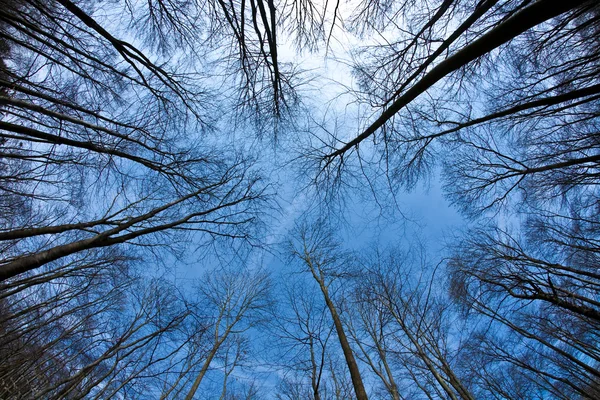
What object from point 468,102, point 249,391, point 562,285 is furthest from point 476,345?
point 249,391

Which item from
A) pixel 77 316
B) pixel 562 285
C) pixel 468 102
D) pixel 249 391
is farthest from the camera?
pixel 249 391

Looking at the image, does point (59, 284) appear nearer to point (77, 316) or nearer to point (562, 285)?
point (77, 316)

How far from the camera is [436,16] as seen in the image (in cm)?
391

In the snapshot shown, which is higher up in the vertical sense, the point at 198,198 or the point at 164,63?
the point at 164,63

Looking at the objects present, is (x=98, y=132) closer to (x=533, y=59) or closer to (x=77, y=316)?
(x=77, y=316)

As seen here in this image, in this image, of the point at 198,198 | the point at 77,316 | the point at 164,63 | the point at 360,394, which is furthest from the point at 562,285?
the point at 77,316

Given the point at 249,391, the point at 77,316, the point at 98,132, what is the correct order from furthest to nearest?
the point at 249,391 < the point at 77,316 < the point at 98,132

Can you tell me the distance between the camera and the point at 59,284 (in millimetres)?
5148

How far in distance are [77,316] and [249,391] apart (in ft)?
31.4

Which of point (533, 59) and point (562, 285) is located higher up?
point (533, 59)

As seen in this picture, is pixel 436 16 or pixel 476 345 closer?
pixel 436 16

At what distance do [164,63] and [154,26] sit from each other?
1.93ft

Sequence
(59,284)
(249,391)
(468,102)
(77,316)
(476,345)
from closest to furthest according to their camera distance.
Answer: (468,102) < (59,284) < (77,316) < (476,345) < (249,391)

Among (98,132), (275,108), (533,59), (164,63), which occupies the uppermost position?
(533,59)
